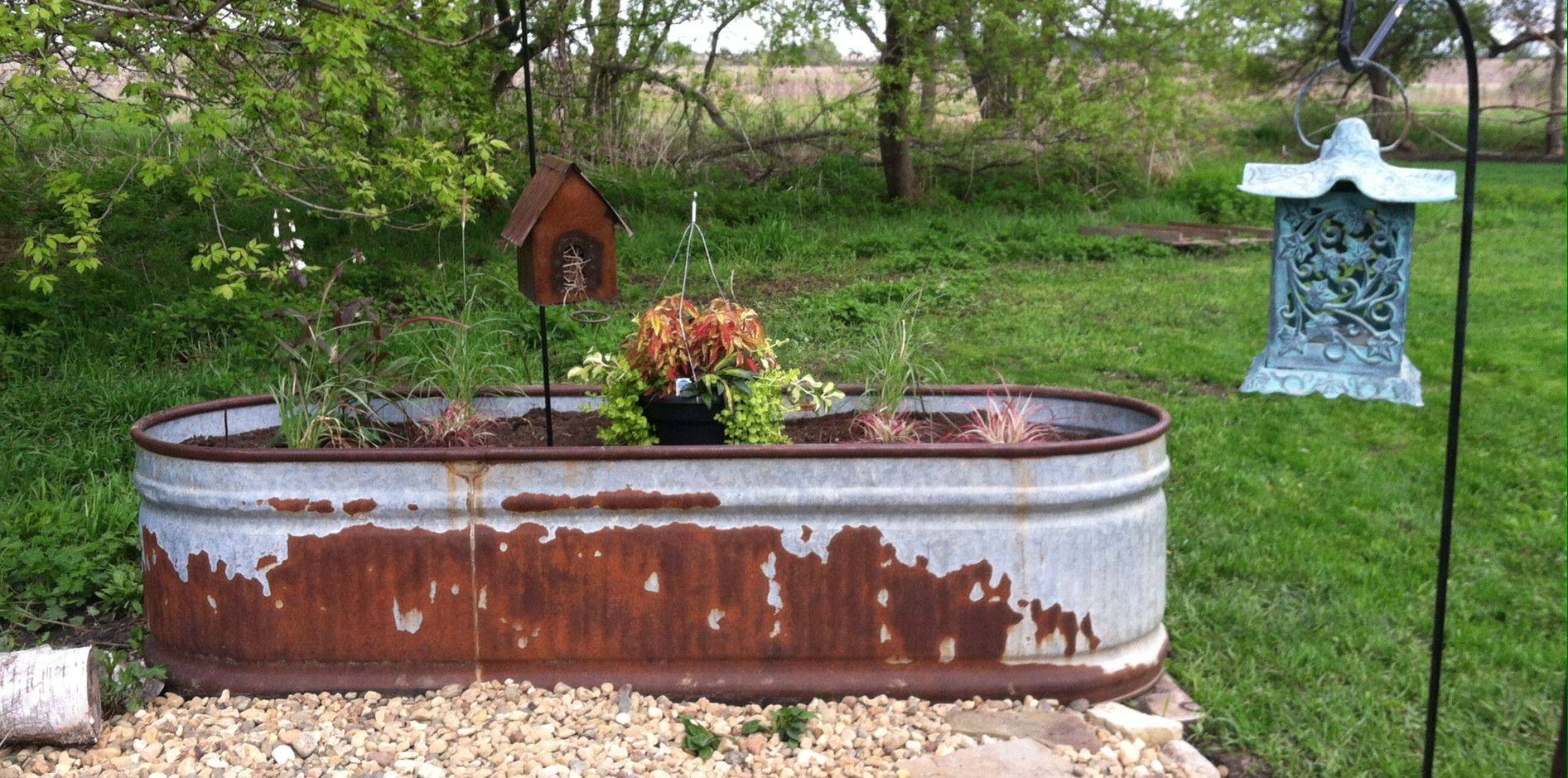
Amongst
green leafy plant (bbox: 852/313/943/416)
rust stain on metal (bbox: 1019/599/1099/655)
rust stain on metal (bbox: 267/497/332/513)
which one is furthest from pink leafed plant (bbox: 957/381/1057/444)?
rust stain on metal (bbox: 267/497/332/513)

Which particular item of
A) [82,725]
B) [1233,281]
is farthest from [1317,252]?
[82,725]

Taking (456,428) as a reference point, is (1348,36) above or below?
above

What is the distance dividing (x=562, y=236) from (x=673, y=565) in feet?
3.07

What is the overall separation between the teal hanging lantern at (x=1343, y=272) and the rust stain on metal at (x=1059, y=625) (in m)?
3.36

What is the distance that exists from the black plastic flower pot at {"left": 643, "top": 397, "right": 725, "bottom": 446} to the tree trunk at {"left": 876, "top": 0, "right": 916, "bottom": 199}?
7183 mm

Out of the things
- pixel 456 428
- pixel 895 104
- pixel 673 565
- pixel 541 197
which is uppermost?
pixel 895 104

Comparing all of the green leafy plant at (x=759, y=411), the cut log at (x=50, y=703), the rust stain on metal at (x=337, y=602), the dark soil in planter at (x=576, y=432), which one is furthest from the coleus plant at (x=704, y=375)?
the cut log at (x=50, y=703)

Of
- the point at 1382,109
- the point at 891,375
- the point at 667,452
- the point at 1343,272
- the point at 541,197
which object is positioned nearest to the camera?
the point at 667,452

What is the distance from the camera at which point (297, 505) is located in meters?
3.18

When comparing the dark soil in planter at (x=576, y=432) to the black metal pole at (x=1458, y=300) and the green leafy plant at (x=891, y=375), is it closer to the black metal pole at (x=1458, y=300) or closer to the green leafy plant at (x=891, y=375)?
the green leafy plant at (x=891, y=375)

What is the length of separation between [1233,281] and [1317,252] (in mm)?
2365

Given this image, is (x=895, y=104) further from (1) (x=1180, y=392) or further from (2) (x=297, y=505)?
(2) (x=297, y=505)

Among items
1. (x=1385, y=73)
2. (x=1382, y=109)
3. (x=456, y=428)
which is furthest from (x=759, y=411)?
(x=1382, y=109)

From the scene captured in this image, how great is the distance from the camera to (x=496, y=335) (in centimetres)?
686
